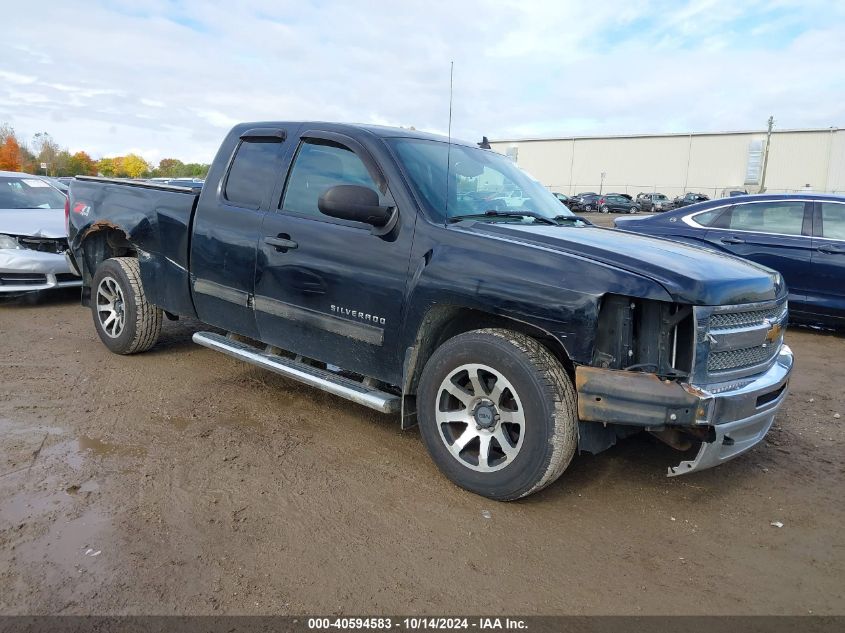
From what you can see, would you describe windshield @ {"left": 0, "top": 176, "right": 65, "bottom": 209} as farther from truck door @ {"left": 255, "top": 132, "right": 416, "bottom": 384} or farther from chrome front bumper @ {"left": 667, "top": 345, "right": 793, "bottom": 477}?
chrome front bumper @ {"left": 667, "top": 345, "right": 793, "bottom": 477}

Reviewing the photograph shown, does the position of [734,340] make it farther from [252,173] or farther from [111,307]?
[111,307]

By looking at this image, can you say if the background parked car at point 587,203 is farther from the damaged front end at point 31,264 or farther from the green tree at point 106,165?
the green tree at point 106,165

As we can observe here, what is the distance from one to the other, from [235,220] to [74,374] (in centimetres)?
208

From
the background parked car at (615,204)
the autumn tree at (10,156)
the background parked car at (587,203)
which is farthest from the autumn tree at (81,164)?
the background parked car at (615,204)

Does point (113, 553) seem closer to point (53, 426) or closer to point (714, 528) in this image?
point (53, 426)

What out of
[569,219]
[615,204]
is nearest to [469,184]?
[569,219]

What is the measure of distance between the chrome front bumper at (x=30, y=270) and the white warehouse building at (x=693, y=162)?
54747mm

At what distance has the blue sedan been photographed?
710 cm

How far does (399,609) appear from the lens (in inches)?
101

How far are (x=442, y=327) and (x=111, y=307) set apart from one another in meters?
3.52

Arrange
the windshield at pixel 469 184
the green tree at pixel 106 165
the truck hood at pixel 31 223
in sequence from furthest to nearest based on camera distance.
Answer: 1. the green tree at pixel 106 165
2. the truck hood at pixel 31 223
3. the windshield at pixel 469 184

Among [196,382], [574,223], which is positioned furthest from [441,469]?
[196,382]

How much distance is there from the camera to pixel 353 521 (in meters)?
3.21

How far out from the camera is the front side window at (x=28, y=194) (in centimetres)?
902
